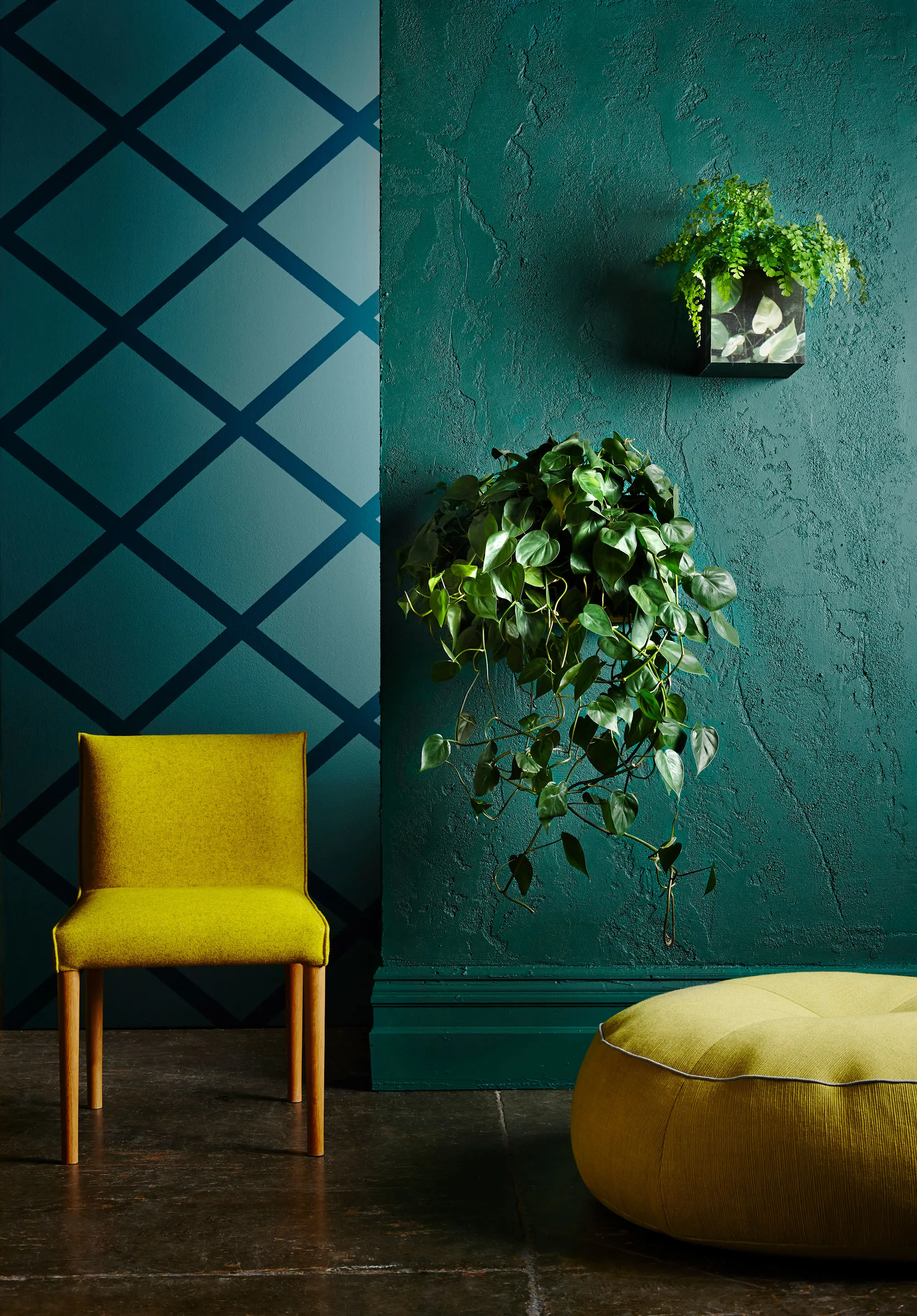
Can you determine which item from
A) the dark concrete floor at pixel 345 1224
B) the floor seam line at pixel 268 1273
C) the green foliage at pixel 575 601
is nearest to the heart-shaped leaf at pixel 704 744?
the green foliage at pixel 575 601

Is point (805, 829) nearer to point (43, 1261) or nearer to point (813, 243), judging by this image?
point (813, 243)

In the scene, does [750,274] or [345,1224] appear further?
[750,274]

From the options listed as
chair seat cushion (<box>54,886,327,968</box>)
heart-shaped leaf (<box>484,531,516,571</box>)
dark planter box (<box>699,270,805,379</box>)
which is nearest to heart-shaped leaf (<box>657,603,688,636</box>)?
heart-shaped leaf (<box>484,531,516,571</box>)

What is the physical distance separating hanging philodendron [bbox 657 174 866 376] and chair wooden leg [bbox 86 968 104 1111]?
1.75 m

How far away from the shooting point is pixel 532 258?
7.49 ft

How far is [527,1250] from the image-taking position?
155cm

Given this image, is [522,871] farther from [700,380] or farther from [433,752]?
[700,380]

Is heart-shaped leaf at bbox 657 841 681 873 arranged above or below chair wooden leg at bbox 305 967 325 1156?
above

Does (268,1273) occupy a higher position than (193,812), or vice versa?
(193,812)

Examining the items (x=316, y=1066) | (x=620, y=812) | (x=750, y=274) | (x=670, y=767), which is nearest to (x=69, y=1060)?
(x=316, y=1066)

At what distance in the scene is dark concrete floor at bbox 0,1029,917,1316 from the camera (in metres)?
1.42

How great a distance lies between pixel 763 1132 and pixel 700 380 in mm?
1471

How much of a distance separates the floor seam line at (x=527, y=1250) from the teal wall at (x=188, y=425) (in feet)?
3.19

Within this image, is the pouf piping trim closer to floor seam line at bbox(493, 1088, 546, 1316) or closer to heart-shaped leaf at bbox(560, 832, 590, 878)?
floor seam line at bbox(493, 1088, 546, 1316)
